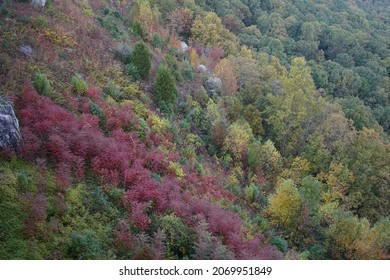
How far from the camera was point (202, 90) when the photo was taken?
2878cm

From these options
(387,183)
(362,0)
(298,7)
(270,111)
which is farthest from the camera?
(362,0)

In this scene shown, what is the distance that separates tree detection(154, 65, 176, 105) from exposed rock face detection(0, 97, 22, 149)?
11.5m

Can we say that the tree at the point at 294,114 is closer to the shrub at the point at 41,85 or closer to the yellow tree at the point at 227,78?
the yellow tree at the point at 227,78

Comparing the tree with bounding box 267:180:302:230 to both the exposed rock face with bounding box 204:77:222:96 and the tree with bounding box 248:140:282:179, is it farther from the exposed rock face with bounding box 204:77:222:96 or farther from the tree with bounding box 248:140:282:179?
the exposed rock face with bounding box 204:77:222:96

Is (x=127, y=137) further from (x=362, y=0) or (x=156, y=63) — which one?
(x=362, y=0)

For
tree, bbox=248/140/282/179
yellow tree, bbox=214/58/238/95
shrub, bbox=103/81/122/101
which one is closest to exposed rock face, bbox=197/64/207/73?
yellow tree, bbox=214/58/238/95

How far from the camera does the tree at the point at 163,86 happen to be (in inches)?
892

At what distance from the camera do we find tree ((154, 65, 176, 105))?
74.3ft

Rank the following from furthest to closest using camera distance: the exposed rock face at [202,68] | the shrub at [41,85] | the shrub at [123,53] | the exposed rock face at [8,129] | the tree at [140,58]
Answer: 1. the exposed rock face at [202,68]
2. the shrub at [123,53]
3. the tree at [140,58]
4. the shrub at [41,85]
5. the exposed rock face at [8,129]

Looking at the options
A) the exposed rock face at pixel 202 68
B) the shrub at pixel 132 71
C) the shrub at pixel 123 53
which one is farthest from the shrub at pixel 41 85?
the exposed rock face at pixel 202 68

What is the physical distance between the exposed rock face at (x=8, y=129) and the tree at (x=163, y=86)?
11.5 metres

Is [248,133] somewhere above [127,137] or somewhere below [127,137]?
below

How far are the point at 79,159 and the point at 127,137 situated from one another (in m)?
3.71
